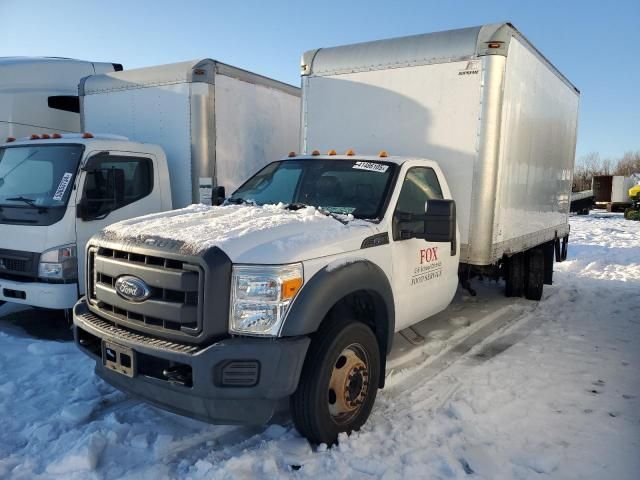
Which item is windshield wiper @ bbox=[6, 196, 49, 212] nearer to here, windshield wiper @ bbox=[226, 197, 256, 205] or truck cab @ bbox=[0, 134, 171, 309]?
truck cab @ bbox=[0, 134, 171, 309]

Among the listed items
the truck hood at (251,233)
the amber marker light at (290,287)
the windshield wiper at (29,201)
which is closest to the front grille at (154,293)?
the truck hood at (251,233)

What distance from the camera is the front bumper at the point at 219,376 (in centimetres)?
291

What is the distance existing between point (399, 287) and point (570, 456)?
5.45 ft

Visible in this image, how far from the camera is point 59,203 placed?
5516 mm

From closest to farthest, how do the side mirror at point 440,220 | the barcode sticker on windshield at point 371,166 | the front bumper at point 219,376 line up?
the front bumper at point 219,376
the side mirror at point 440,220
the barcode sticker on windshield at point 371,166

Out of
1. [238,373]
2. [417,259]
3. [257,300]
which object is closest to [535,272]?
[417,259]

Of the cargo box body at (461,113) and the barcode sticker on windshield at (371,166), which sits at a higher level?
the cargo box body at (461,113)

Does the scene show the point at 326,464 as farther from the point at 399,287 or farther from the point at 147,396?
the point at 399,287

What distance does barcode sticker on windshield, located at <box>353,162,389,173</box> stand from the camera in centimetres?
448

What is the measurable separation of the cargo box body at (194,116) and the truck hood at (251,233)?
9.28ft

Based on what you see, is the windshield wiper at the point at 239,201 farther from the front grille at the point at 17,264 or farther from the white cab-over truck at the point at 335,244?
the front grille at the point at 17,264

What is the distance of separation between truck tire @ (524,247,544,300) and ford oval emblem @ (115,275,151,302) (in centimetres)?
613

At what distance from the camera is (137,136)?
7281mm

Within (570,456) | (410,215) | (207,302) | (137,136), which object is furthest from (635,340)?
(137,136)
